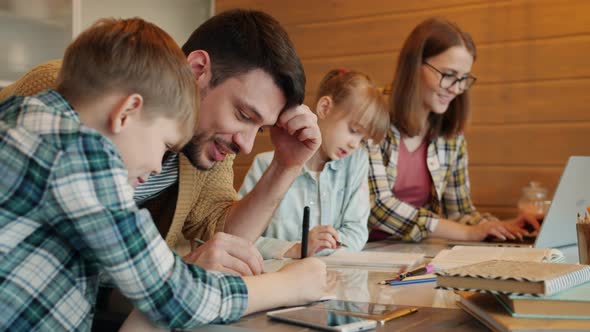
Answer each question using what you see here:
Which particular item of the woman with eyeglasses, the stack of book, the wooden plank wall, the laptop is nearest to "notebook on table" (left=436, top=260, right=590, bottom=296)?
the stack of book

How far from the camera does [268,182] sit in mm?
1697

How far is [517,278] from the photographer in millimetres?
932

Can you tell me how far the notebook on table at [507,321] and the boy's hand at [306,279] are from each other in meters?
0.24

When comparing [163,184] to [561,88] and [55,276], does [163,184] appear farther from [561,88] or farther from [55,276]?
[561,88]

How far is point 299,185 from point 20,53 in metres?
1.54

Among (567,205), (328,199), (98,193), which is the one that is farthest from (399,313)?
(328,199)

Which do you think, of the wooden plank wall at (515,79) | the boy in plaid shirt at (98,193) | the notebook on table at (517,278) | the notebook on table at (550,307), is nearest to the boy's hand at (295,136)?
the boy in plaid shirt at (98,193)

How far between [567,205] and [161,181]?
107 centimetres

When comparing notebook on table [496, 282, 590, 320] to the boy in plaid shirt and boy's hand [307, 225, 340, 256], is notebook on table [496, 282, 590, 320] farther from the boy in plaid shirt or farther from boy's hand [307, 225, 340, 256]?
boy's hand [307, 225, 340, 256]

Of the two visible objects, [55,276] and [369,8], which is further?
[369,8]

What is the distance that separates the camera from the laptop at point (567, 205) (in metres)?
1.86

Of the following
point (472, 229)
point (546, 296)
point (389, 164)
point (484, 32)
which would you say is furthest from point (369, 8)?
point (546, 296)

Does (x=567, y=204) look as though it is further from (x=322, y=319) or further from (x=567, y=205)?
(x=322, y=319)

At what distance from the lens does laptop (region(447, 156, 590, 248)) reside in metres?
1.86
